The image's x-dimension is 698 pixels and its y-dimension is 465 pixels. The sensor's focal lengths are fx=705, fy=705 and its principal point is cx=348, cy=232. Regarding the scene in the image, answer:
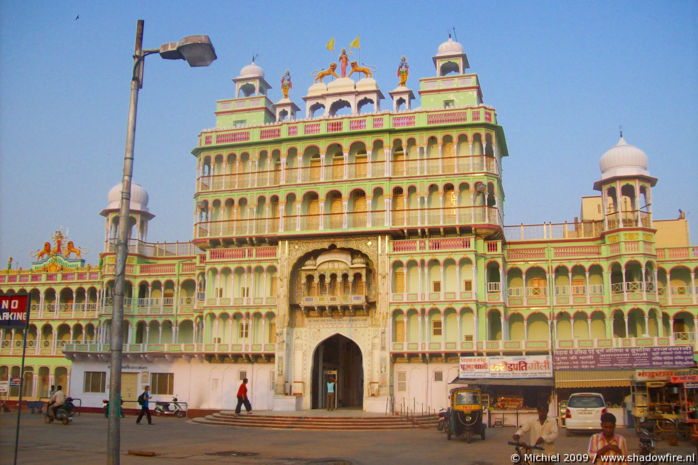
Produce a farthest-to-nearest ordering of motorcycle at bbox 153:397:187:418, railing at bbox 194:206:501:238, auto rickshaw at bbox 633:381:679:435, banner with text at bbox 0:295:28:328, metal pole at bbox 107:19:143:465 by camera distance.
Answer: motorcycle at bbox 153:397:187:418 < railing at bbox 194:206:501:238 < auto rickshaw at bbox 633:381:679:435 < banner with text at bbox 0:295:28:328 < metal pole at bbox 107:19:143:465

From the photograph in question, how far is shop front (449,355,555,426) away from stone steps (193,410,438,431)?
336cm

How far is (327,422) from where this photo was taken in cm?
3919

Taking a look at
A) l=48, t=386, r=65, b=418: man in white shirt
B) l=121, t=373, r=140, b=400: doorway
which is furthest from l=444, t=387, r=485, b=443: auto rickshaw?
l=121, t=373, r=140, b=400: doorway

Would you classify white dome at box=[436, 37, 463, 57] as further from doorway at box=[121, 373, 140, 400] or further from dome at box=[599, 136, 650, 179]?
doorway at box=[121, 373, 140, 400]

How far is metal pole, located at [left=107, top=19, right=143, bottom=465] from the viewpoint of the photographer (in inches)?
526

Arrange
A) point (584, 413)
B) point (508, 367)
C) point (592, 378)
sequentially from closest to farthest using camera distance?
1. point (584, 413)
2. point (592, 378)
3. point (508, 367)

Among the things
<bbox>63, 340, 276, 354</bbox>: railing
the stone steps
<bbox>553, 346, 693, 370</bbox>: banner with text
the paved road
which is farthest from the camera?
<bbox>63, 340, 276, 354</bbox>: railing

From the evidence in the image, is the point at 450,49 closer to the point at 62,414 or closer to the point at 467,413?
the point at 467,413

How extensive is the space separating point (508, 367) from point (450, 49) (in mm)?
24544

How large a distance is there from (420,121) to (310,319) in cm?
1608

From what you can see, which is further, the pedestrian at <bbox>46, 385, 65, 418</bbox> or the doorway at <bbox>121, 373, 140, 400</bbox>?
the doorway at <bbox>121, 373, 140, 400</bbox>

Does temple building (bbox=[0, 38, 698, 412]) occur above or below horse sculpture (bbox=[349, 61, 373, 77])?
below

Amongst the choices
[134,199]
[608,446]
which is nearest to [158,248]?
[134,199]

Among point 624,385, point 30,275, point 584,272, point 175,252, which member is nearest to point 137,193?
point 175,252
